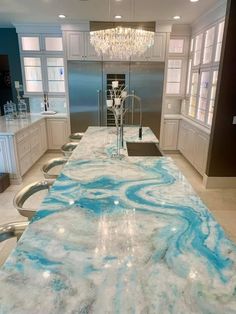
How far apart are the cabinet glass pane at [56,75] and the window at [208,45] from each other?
9.87 ft

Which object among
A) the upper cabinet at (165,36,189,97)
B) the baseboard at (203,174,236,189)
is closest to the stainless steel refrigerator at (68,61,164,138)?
the upper cabinet at (165,36,189,97)

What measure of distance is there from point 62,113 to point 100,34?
8.88 feet

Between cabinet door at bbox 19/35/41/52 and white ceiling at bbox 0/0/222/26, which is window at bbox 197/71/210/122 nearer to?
white ceiling at bbox 0/0/222/26

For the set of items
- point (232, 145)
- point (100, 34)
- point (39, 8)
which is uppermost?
point (39, 8)

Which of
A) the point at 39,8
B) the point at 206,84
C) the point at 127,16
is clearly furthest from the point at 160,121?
the point at 39,8

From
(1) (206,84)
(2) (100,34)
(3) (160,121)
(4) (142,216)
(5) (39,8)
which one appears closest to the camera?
(4) (142,216)

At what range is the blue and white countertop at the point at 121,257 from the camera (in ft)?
2.46

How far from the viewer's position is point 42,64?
5086 mm

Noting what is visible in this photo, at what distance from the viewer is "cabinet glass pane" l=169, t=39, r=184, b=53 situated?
5.12m

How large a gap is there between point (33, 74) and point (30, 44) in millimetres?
611

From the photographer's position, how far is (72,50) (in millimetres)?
4723

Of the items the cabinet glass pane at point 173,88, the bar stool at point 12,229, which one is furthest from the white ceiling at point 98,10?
the bar stool at point 12,229

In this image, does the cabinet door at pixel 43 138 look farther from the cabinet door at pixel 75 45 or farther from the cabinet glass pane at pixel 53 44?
the cabinet glass pane at pixel 53 44

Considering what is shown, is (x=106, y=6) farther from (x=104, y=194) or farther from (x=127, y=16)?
(x=104, y=194)
